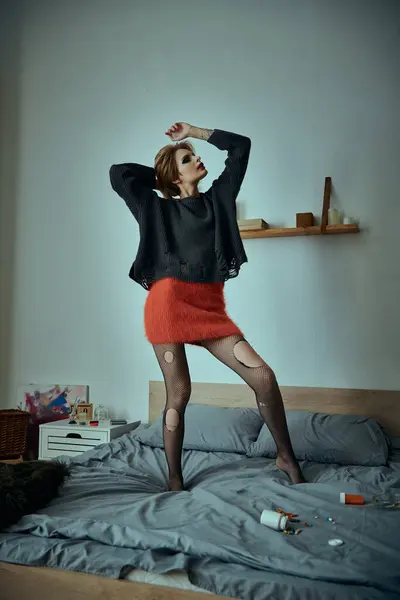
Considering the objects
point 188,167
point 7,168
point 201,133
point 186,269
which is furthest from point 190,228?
point 7,168

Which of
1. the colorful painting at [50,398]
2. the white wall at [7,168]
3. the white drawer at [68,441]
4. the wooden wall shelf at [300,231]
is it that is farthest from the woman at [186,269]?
the white wall at [7,168]

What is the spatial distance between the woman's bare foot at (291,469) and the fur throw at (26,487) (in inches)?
30.0

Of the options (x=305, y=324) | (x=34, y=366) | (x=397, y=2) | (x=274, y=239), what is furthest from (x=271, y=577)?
(x=397, y=2)

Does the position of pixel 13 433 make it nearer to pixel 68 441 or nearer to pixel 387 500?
pixel 68 441

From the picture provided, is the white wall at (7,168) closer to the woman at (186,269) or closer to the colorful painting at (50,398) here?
the colorful painting at (50,398)

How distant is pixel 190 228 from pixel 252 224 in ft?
2.35

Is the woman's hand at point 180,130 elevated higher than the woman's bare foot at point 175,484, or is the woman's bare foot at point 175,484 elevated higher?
the woman's hand at point 180,130

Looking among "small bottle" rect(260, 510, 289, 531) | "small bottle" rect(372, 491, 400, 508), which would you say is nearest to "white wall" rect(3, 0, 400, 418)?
"small bottle" rect(372, 491, 400, 508)

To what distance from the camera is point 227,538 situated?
1.33 meters

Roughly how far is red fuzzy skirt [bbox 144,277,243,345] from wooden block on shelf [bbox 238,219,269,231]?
29.1 inches

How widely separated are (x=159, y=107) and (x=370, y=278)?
1.59m

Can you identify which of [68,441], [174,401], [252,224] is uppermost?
[252,224]

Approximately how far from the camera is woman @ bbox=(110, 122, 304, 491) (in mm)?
1997

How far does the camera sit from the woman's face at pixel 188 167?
226 centimetres
